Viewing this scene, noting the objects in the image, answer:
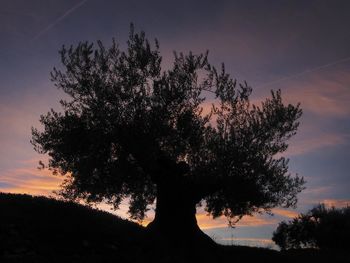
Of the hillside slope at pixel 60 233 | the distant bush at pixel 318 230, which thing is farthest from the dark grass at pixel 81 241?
the distant bush at pixel 318 230

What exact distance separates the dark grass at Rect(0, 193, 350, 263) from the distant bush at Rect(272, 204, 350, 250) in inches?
510

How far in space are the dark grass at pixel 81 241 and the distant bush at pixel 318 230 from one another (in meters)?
12.9

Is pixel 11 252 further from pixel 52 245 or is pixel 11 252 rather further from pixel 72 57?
pixel 72 57

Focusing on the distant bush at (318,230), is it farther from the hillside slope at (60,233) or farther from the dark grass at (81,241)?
the hillside slope at (60,233)

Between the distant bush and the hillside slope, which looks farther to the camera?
the distant bush

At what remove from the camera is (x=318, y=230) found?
50.9m

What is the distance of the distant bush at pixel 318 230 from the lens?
4828 centimetres

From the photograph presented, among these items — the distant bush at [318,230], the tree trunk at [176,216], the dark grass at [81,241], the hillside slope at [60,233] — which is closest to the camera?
the hillside slope at [60,233]

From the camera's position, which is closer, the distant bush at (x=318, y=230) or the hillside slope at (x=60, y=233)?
the hillside slope at (x=60, y=233)

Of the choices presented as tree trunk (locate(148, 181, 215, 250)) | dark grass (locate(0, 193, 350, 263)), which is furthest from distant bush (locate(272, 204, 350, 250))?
tree trunk (locate(148, 181, 215, 250))

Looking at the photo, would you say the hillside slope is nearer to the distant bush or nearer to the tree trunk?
the tree trunk

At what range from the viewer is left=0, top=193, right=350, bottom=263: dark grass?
80.3 ft

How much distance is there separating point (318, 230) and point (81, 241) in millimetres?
31932

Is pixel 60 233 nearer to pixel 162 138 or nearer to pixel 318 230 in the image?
pixel 162 138
